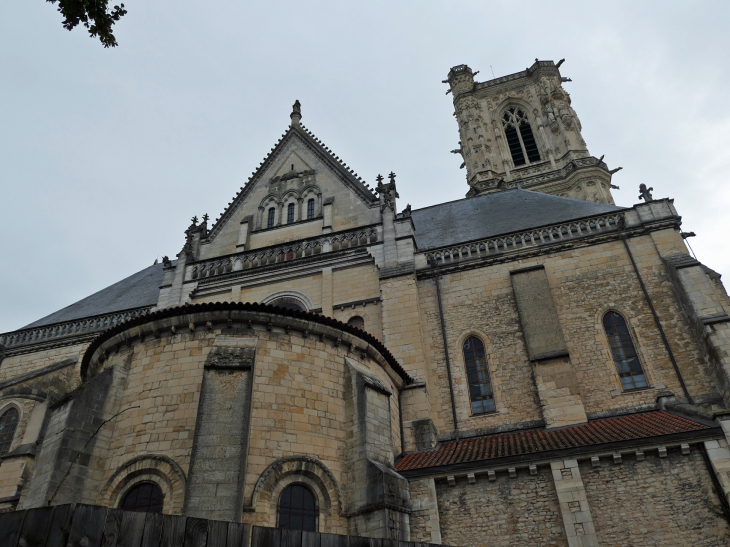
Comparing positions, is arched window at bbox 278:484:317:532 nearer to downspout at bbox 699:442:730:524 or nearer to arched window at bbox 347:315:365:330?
arched window at bbox 347:315:365:330

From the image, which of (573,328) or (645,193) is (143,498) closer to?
(573,328)

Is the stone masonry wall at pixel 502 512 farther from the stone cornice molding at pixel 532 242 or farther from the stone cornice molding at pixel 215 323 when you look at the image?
the stone cornice molding at pixel 532 242

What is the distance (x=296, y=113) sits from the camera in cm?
2598

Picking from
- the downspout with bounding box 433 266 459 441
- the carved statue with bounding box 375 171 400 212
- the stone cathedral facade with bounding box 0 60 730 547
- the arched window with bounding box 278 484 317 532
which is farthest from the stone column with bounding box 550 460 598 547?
the carved statue with bounding box 375 171 400 212

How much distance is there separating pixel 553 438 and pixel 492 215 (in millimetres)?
10918

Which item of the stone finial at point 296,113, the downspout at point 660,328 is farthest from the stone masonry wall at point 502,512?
the stone finial at point 296,113

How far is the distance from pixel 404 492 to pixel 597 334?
795 cm

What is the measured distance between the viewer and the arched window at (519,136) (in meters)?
40.8

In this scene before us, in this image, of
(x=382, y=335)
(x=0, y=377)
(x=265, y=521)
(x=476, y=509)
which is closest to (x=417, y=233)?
(x=382, y=335)

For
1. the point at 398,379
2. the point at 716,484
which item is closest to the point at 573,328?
the point at 398,379

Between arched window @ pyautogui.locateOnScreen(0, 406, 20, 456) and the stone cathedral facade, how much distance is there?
59 millimetres

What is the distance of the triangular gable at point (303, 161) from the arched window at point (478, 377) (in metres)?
7.23

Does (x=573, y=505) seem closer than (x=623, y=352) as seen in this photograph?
Yes

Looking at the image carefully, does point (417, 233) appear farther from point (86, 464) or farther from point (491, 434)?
point (86, 464)
